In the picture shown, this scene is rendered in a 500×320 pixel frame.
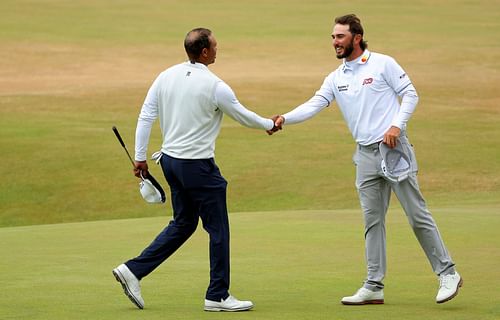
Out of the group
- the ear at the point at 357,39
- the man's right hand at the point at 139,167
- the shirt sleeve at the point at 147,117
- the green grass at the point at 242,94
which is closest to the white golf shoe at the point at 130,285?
the man's right hand at the point at 139,167

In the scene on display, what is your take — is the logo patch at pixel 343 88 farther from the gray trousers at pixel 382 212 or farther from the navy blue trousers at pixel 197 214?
the navy blue trousers at pixel 197 214

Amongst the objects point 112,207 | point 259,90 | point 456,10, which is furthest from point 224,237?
point 456,10

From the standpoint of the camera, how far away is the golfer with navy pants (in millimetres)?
7906

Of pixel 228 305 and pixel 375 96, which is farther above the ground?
pixel 375 96

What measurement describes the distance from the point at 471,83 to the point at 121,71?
1159 cm

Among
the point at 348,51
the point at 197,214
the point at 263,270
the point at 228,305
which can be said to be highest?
the point at 348,51

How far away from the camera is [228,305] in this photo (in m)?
7.93

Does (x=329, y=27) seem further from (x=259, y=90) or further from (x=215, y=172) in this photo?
(x=215, y=172)

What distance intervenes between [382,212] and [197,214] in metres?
1.35

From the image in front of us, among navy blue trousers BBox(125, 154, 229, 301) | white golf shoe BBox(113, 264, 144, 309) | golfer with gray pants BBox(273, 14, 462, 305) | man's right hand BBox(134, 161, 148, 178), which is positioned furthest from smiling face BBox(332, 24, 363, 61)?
white golf shoe BBox(113, 264, 144, 309)

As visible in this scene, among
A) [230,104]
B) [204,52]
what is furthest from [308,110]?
[204,52]

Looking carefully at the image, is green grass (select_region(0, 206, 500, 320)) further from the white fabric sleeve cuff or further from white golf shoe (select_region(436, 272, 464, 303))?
the white fabric sleeve cuff

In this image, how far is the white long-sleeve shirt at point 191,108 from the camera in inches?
310

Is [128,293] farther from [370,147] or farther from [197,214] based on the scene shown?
[370,147]
